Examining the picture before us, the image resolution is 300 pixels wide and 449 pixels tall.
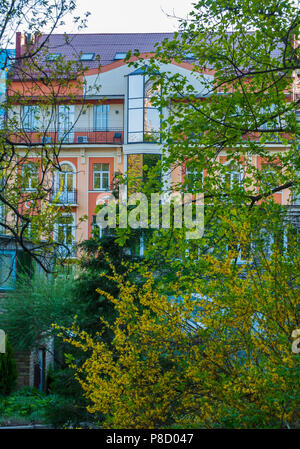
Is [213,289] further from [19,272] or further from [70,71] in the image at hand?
[19,272]

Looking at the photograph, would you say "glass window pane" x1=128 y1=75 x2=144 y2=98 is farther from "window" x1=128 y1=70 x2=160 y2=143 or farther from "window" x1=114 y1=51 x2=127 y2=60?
"window" x1=114 y1=51 x2=127 y2=60

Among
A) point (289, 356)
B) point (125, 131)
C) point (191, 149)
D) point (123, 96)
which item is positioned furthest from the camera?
point (123, 96)

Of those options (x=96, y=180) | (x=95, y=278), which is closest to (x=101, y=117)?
(x=96, y=180)

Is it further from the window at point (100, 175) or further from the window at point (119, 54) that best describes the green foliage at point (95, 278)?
the window at point (119, 54)

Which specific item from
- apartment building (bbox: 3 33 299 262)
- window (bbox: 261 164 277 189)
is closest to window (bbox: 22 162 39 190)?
window (bbox: 261 164 277 189)

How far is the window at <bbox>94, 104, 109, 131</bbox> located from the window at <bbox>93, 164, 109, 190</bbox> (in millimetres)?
2001

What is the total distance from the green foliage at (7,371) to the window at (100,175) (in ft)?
45.7

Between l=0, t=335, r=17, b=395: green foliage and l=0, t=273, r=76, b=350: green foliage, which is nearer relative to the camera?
l=0, t=335, r=17, b=395: green foliage

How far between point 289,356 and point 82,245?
1054cm

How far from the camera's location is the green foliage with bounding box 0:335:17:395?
74.1 feet

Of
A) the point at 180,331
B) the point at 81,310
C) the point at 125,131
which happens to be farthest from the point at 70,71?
the point at 125,131

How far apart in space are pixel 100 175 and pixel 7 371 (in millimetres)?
15197

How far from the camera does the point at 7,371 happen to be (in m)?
22.8
